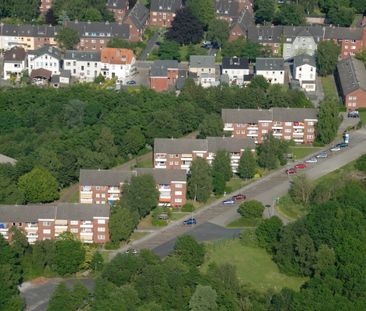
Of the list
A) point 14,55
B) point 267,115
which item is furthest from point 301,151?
point 14,55

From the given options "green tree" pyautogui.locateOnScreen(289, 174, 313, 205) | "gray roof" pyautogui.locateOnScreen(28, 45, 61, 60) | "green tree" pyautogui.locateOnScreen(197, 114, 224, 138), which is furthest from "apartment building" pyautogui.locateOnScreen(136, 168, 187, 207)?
"gray roof" pyautogui.locateOnScreen(28, 45, 61, 60)

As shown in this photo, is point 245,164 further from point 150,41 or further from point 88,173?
point 150,41

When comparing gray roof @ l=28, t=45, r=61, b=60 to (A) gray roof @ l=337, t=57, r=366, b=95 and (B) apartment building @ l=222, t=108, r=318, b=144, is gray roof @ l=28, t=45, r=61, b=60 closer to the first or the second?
(B) apartment building @ l=222, t=108, r=318, b=144

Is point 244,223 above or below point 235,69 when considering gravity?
below

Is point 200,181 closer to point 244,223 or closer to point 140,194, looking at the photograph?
point 244,223

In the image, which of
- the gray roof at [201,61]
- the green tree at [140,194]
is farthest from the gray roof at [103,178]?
the gray roof at [201,61]

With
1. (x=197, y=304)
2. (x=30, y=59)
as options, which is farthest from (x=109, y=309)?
(x=30, y=59)
